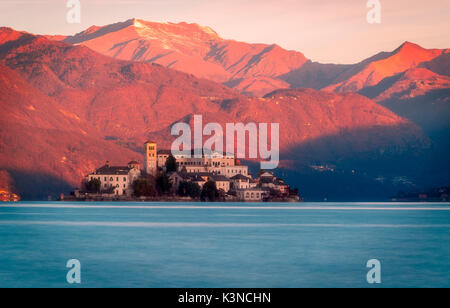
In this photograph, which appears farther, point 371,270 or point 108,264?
point 108,264

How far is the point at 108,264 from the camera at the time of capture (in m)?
67.8

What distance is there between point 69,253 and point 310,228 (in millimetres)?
44270

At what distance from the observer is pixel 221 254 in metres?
75.8

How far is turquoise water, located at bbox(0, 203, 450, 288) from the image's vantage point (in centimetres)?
5988

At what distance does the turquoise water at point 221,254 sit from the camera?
59.9m

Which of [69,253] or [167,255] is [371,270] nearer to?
[167,255]
